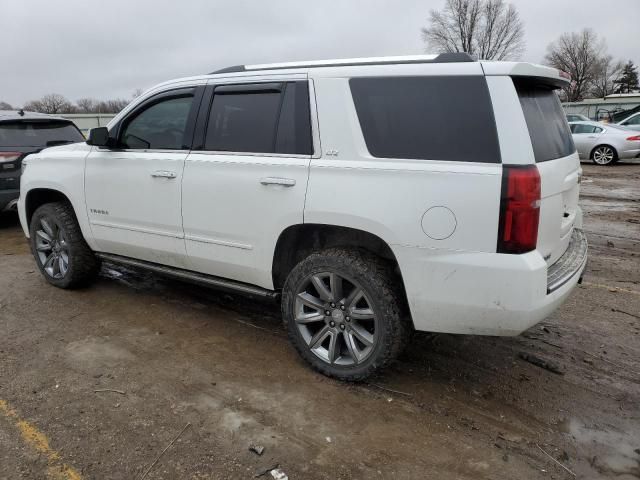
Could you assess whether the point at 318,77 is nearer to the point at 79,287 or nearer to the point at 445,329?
the point at 445,329

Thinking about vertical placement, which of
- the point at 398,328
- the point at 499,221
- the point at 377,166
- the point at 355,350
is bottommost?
the point at 355,350

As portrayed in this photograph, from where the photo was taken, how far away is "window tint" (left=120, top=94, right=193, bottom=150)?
402 cm

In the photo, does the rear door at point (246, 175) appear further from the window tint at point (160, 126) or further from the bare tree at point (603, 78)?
the bare tree at point (603, 78)

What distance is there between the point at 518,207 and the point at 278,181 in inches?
57.9

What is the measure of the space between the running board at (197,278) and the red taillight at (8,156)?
3.75 m

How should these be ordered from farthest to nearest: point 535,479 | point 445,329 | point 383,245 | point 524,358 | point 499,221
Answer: point 524,358 < point 383,245 < point 445,329 < point 499,221 < point 535,479

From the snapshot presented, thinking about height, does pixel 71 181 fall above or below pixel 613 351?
above

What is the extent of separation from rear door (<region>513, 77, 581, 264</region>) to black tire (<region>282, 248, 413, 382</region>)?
870mm

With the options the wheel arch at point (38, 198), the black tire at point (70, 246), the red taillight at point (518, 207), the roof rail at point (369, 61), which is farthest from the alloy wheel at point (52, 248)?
the red taillight at point (518, 207)

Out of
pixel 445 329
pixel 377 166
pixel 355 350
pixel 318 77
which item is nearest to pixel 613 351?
pixel 445 329

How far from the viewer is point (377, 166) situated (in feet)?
9.80

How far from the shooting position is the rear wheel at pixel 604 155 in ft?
Answer: 55.0

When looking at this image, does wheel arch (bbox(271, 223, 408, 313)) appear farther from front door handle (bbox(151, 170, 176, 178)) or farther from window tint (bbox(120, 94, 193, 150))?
window tint (bbox(120, 94, 193, 150))

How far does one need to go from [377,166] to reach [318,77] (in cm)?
77
